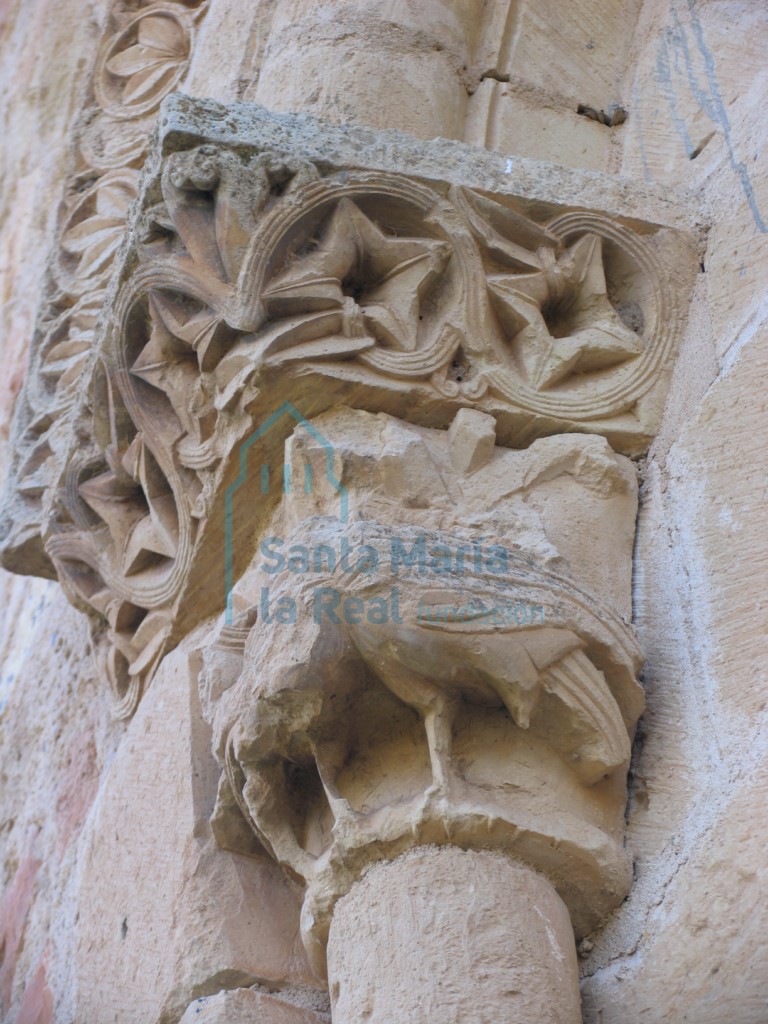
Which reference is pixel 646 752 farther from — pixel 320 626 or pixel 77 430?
pixel 77 430

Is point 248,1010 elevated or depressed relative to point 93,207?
depressed

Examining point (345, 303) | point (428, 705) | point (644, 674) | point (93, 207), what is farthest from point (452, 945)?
point (93, 207)

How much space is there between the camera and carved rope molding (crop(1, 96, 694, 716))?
7.09 feet

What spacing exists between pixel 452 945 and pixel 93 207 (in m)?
2.02

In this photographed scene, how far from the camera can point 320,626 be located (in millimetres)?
1855

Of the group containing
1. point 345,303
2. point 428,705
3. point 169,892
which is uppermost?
point 345,303

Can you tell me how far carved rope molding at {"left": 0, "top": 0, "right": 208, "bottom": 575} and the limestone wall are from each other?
0.22 meters

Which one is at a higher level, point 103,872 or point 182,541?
point 182,541

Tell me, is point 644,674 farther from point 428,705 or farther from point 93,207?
point 93,207

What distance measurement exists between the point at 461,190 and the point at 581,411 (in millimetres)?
342

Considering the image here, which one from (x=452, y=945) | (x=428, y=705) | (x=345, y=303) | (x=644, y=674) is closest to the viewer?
(x=452, y=945)

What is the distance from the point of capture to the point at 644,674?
6.76 ft

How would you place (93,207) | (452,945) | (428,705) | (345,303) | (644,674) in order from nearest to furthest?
(452,945)
(428,705)
(644,674)
(345,303)
(93,207)

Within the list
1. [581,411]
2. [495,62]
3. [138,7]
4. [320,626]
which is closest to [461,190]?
[581,411]
